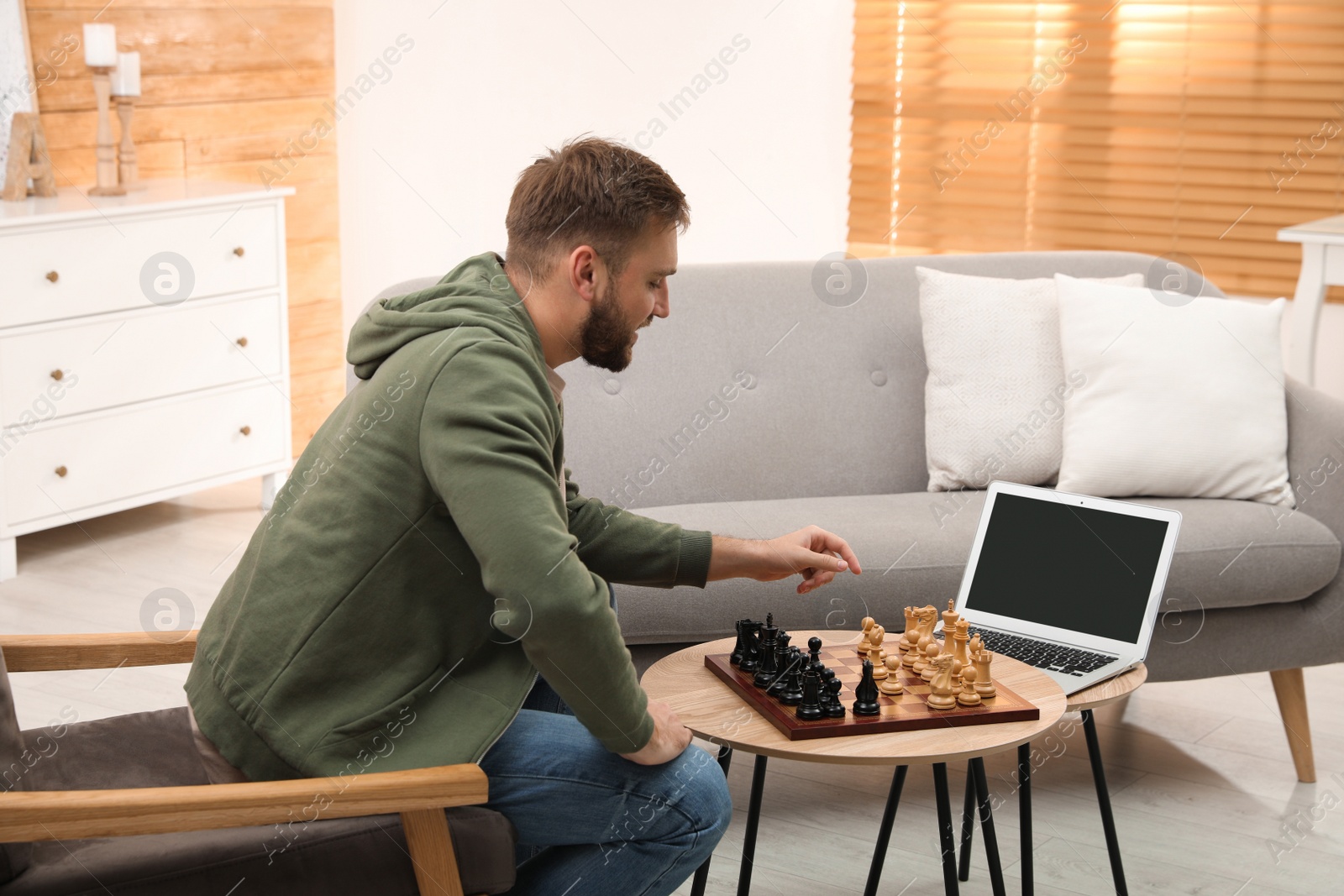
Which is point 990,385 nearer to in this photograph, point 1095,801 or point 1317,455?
point 1317,455

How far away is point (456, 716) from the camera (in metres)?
1.42

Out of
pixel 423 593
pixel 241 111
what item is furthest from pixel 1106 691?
pixel 241 111

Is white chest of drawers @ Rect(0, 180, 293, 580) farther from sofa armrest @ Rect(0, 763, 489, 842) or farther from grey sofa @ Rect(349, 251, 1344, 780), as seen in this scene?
sofa armrest @ Rect(0, 763, 489, 842)

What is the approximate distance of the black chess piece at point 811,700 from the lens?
1.60m

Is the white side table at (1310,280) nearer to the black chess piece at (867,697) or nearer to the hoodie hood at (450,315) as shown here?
the black chess piece at (867,697)

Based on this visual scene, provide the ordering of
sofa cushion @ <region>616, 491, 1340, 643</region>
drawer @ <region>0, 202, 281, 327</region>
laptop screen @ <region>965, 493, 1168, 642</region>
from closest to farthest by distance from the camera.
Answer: laptop screen @ <region>965, 493, 1168, 642</region> → sofa cushion @ <region>616, 491, 1340, 643</region> → drawer @ <region>0, 202, 281, 327</region>

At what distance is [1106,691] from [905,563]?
0.61m

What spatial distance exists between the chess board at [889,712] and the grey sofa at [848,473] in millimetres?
561

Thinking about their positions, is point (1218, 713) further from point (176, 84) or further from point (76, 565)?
point (176, 84)

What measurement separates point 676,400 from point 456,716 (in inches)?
54.5

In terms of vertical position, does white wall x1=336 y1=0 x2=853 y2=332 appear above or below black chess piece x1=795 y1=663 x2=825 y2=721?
above

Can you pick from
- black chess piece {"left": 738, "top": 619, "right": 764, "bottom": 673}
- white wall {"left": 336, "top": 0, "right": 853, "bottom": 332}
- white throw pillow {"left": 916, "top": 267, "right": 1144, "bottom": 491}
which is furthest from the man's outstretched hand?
white wall {"left": 336, "top": 0, "right": 853, "bottom": 332}

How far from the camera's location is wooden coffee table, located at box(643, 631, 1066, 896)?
1.54 m

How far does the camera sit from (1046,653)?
193 cm
